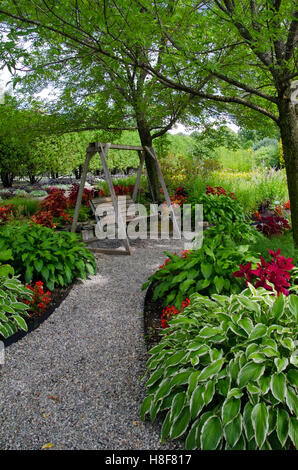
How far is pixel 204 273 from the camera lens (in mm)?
3047

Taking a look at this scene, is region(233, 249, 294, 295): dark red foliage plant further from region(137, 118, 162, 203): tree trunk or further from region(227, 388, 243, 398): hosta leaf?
region(137, 118, 162, 203): tree trunk

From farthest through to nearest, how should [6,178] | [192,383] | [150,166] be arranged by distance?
[6,178], [150,166], [192,383]

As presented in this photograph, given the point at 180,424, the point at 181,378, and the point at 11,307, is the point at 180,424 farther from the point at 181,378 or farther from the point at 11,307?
the point at 11,307

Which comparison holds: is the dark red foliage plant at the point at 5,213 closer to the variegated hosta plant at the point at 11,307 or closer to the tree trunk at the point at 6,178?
the variegated hosta plant at the point at 11,307

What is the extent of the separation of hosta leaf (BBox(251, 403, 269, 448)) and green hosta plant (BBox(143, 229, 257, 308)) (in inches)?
49.4

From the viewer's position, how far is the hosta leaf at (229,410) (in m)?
1.65

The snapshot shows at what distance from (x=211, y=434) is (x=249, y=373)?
0.36 m

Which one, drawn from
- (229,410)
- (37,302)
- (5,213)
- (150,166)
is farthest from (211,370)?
(150,166)

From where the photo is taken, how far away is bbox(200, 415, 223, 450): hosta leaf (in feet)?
5.37

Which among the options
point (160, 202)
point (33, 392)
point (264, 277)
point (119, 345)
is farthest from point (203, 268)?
point (160, 202)

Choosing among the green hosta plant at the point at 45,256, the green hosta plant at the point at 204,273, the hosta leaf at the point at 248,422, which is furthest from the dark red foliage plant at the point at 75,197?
the hosta leaf at the point at 248,422

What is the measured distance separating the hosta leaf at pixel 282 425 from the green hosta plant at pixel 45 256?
105 inches

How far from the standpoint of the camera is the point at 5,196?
1108cm

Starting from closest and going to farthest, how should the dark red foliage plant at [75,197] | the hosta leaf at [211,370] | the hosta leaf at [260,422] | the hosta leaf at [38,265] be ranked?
the hosta leaf at [260,422] → the hosta leaf at [211,370] → the hosta leaf at [38,265] → the dark red foliage plant at [75,197]
